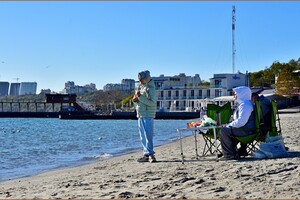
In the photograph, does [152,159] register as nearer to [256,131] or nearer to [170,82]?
[256,131]

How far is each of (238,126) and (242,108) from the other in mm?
308

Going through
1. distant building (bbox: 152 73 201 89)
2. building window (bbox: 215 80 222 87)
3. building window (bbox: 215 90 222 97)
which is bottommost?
building window (bbox: 215 90 222 97)

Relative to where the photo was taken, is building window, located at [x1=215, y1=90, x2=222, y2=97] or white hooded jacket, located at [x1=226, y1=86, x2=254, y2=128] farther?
building window, located at [x1=215, y1=90, x2=222, y2=97]

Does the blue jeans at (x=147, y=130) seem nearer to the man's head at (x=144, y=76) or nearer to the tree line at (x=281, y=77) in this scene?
the man's head at (x=144, y=76)

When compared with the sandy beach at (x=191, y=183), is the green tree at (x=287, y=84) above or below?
above

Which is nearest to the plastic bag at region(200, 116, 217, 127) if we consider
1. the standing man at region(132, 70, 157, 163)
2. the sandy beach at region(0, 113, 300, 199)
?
the standing man at region(132, 70, 157, 163)

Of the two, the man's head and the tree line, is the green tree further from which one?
the man's head

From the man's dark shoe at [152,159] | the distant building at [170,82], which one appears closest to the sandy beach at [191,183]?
the man's dark shoe at [152,159]

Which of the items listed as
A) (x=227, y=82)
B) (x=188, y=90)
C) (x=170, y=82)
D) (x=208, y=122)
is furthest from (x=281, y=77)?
(x=208, y=122)

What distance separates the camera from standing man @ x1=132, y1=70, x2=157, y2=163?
29.6 feet

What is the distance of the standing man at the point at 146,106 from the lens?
9.03 meters

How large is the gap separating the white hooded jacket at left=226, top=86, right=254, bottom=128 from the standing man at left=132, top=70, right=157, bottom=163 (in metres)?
1.50

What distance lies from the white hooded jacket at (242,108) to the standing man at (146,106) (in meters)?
1.50

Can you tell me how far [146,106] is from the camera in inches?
359
